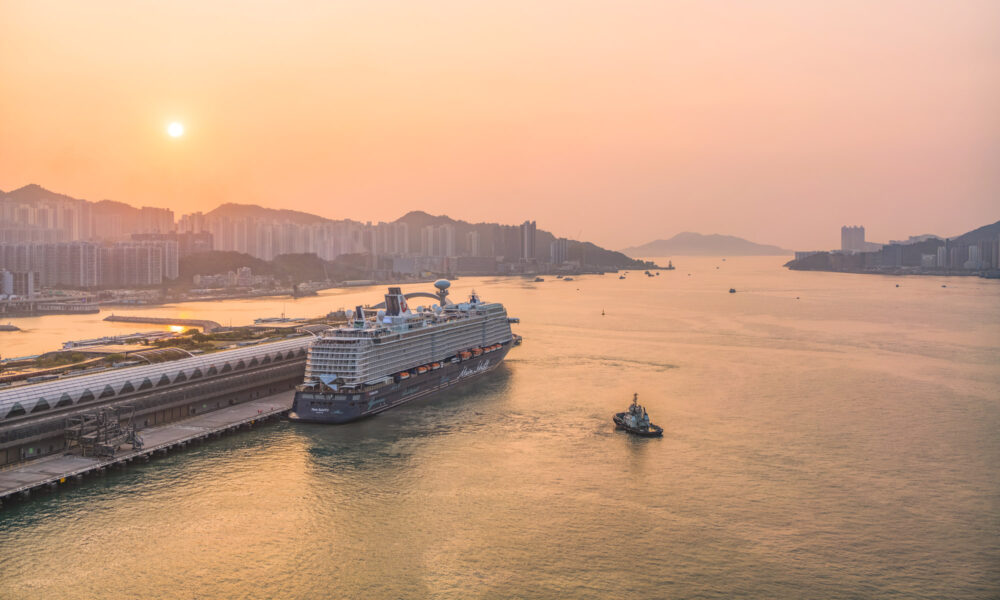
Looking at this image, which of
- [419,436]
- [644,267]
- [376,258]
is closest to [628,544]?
[419,436]

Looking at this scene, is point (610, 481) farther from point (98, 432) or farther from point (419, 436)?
point (98, 432)

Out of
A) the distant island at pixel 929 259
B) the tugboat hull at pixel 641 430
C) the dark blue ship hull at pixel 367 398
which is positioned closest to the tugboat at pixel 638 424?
the tugboat hull at pixel 641 430

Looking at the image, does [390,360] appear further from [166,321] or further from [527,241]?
[527,241]

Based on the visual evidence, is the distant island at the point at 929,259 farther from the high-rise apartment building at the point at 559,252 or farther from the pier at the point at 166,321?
the pier at the point at 166,321

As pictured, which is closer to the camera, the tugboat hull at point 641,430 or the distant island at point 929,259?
the tugboat hull at point 641,430

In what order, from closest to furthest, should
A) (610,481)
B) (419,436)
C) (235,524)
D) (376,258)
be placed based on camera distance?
(235,524)
(610,481)
(419,436)
(376,258)

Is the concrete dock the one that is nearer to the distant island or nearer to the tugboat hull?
the tugboat hull

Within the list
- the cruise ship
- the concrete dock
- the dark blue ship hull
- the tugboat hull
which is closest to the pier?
the cruise ship
